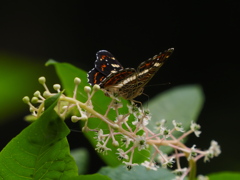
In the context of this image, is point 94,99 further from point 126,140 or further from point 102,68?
point 126,140

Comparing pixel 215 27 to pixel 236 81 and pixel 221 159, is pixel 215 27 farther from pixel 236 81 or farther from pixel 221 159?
pixel 221 159

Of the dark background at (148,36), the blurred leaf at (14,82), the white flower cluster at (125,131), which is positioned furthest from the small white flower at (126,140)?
the dark background at (148,36)

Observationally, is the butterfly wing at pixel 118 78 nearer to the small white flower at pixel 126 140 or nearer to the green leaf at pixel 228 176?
the small white flower at pixel 126 140

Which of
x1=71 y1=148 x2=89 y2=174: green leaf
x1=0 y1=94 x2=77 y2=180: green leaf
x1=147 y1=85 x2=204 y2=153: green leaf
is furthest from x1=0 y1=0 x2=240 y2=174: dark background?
x1=0 y1=94 x2=77 y2=180: green leaf

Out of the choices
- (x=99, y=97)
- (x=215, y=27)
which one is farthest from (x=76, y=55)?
(x=99, y=97)

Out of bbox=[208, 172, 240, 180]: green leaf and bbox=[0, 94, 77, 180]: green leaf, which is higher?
bbox=[0, 94, 77, 180]: green leaf

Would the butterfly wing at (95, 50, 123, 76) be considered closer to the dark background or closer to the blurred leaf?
the blurred leaf
